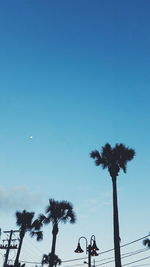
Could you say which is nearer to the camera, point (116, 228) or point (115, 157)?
point (116, 228)

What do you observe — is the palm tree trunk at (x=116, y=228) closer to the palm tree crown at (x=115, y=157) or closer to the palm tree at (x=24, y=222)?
the palm tree crown at (x=115, y=157)

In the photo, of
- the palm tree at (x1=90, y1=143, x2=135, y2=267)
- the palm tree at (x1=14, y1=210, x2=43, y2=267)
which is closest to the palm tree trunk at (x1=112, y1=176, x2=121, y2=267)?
the palm tree at (x1=90, y1=143, x2=135, y2=267)

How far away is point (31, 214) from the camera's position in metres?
34.6

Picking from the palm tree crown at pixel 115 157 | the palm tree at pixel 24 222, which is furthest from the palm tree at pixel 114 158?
the palm tree at pixel 24 222

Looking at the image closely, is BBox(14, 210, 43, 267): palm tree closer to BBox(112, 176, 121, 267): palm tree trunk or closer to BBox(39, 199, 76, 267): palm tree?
BBox(39, 199, 76, 267): palm tree

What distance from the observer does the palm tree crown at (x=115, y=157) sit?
23.8 m

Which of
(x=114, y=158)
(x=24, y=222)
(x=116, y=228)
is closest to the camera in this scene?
(x=116, y=228)

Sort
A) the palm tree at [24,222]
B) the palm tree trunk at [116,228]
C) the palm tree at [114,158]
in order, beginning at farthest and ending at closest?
the palm tree at [24,222] < the palm tree at [114,158] < the palm tree trunk at [116,228]

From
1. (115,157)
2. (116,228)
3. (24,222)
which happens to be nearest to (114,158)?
(115,157)

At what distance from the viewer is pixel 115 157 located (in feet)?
78.8

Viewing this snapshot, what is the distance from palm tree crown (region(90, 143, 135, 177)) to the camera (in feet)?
78.2

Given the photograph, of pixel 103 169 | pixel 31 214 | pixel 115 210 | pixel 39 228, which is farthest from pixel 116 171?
pixel 31 214

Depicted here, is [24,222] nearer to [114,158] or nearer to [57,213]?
[57,213]

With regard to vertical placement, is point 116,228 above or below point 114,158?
below
